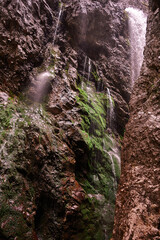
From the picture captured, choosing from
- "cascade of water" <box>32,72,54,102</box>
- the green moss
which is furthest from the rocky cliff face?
"cascade of water" <box>32,72,54,102</box>

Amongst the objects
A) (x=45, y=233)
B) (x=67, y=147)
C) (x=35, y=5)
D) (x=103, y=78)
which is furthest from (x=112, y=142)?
(x=35, y=5)

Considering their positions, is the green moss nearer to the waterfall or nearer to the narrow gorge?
the narrow gorge

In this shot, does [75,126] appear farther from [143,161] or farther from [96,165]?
[143,161]

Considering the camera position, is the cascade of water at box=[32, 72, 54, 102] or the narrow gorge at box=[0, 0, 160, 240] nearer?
the narrow gorge at box=[0, 0, 160, 240]

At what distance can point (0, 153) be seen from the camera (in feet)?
16.4

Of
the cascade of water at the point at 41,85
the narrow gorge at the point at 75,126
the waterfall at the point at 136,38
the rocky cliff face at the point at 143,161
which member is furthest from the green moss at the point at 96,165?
the waterfall at the point at 136,38

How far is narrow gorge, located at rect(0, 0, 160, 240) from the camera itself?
3.09 metres

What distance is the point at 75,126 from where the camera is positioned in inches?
309

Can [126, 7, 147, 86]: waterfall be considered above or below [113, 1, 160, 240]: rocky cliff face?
above

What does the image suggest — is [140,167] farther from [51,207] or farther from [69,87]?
[69,87]

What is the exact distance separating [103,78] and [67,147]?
24.4ft

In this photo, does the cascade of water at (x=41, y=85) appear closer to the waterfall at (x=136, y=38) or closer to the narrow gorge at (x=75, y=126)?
the narrow gorge at (x=75, y=126)

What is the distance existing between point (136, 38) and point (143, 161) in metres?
16.5

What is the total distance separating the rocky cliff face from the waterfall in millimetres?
10404
